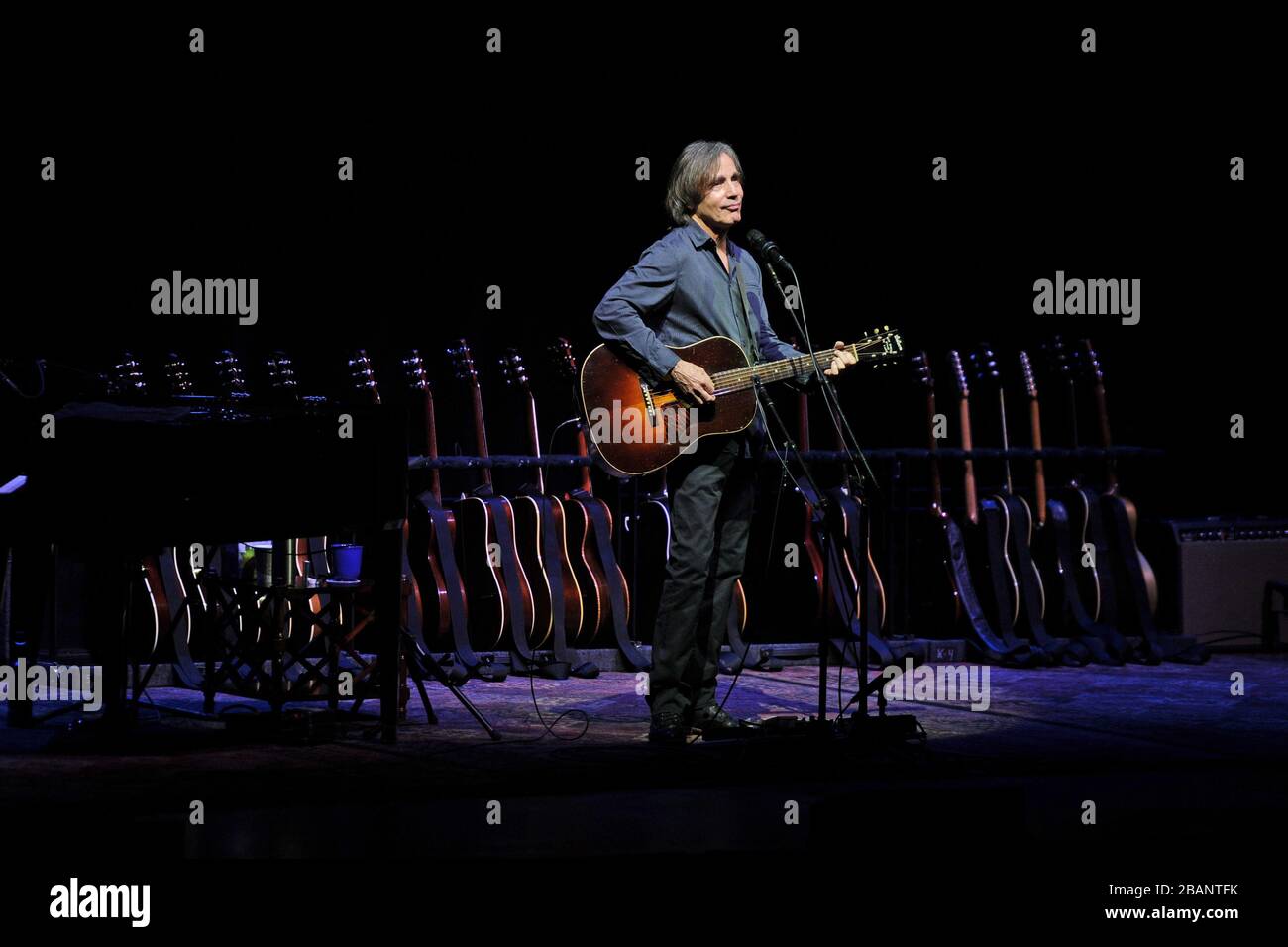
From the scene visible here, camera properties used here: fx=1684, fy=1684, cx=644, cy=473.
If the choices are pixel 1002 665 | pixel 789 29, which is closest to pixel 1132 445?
pixel 1002 665

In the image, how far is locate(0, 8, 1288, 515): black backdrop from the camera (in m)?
7.12

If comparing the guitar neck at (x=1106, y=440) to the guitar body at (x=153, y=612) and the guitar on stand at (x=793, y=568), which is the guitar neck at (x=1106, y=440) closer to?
the guitar on stand at (x=793, y=568)

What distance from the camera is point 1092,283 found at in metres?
7.84

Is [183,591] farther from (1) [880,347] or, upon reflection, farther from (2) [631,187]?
(1) [880,347]

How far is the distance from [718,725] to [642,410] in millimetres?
961

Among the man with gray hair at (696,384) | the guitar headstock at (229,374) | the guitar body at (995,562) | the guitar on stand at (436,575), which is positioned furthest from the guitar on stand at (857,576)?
the guitar headstock at (229,374)

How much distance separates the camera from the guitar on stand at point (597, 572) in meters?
7.12

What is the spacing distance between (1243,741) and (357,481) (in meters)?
2.79

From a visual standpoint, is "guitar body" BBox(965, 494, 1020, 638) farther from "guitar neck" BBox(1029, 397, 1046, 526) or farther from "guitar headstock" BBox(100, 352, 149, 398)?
"guitar headstock" BBox(100, 352, 149, 398)

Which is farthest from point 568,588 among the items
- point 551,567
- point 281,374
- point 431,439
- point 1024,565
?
point 1024,565

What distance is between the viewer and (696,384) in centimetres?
485

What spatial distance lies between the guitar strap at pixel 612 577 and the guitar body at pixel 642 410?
87.2 inches

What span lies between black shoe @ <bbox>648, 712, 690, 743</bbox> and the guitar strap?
1.97 metres
